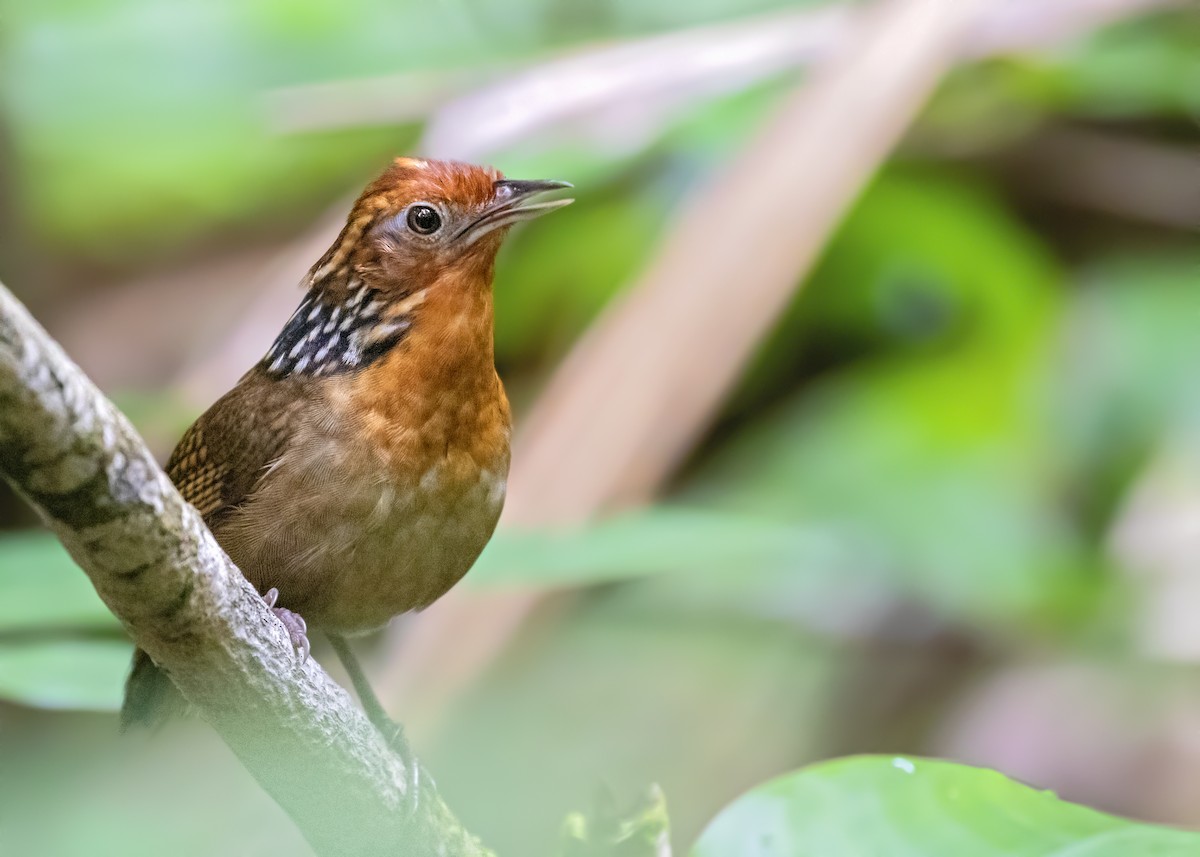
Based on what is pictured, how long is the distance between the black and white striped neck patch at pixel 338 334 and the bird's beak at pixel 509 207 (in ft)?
0.70

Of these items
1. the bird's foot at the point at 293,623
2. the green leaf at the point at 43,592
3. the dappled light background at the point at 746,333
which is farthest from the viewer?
the dappled light background at the point at 746,333

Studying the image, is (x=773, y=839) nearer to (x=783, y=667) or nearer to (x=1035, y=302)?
(x=783, y=667)

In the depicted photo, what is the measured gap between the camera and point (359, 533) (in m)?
2.25

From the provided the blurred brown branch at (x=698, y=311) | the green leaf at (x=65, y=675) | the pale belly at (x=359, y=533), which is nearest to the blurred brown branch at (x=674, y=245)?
the blurred brown branch at (x=698, y=311)

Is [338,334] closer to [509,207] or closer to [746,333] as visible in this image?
[509,207]

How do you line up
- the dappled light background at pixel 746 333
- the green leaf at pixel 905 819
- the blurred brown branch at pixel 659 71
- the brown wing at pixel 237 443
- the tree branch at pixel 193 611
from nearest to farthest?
the tree branch at pixel 193 611
the green leaf at pixel 905 819
the brown wing at pixel 237 443
the dappled light background at pixel 746 333
the blurred brown branch at pixel 659 71

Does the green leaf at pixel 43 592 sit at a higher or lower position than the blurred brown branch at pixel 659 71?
lower

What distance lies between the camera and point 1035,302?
553 cm

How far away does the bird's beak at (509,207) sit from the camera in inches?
95.0

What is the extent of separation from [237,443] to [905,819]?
140 centimetres

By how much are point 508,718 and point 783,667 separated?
5.16 feet

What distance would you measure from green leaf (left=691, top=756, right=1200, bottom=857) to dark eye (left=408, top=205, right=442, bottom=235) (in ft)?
3.94

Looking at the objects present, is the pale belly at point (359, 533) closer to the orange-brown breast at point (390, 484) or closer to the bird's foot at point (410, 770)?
the orange-brown breast at point (390, 484)

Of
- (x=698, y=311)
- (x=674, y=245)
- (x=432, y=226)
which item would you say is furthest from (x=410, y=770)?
(x=674, y=245)
